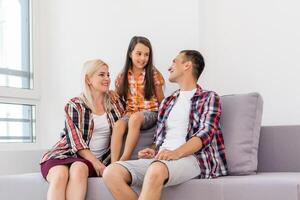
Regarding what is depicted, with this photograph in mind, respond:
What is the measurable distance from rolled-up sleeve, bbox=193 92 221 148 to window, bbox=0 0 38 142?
1805 mm

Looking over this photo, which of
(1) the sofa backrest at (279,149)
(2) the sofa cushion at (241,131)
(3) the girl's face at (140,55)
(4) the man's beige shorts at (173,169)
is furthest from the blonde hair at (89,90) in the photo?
(1) the sofa backrest at (279,149)

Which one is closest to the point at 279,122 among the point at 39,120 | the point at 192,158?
the point at 192,158

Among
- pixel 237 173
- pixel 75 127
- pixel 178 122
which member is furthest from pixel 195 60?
pixel 75 127

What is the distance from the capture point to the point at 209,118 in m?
2.59

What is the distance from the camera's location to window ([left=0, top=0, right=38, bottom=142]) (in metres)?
3.80

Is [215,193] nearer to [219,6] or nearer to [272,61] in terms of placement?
[272,61]

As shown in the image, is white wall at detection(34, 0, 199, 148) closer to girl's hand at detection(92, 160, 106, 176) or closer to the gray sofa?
the gray sofa

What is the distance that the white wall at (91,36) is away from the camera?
3547mm

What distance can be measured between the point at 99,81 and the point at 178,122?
1.96ft

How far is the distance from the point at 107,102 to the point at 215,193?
1042mm

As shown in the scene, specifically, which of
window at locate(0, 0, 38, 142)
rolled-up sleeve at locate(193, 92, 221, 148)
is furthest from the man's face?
window at locate(0, 0, 38, 142)

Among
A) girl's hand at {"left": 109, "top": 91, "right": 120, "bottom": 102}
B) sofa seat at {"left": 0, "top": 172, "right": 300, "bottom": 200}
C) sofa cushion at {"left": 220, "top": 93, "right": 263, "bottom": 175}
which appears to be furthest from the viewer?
girl's hand at {"left": 109, "top": 91, "right": 120, "bottom": 102}

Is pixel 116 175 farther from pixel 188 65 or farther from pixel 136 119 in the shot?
pixel 188 65

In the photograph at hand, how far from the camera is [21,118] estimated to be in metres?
3.97
